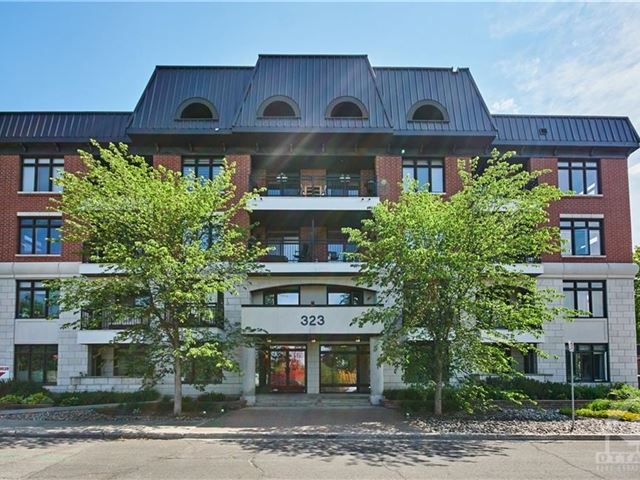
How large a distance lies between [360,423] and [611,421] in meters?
7.68

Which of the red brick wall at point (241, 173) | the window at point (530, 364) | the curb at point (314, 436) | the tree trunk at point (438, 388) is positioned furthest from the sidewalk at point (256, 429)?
the red brick wall at point (241, 173)

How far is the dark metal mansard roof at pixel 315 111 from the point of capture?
2730 centimetres

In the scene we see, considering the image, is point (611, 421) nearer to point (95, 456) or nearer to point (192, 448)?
point (192, 448)

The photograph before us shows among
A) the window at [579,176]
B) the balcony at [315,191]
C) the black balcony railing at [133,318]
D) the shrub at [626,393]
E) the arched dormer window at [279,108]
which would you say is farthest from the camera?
the window at [579,176]

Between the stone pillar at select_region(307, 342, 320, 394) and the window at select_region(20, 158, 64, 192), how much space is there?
13468mm

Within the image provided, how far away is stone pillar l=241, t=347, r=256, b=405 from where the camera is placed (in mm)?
24703

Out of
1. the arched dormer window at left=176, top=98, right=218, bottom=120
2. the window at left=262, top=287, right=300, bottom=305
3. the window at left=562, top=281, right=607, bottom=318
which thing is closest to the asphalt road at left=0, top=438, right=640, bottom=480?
the window at left=262, top=287, right=300, bottom=305

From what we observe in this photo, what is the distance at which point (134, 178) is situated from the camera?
18984 millimetres

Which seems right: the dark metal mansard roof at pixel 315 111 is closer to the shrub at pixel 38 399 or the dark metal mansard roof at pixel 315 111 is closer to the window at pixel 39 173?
the window at pixel 39 173

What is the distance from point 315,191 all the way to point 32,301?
1338cm

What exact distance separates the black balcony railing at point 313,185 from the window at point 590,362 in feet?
38.1

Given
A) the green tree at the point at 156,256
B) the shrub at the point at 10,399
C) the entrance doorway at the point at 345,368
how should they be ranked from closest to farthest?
the green tree at the point at 156,256 < the shrub at the point at 10,399 < the entrance doorway at the point at 345,368

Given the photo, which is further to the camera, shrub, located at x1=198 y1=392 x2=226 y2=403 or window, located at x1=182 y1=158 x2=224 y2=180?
window, located at x1=182 y1=158 x2=224 y2=180

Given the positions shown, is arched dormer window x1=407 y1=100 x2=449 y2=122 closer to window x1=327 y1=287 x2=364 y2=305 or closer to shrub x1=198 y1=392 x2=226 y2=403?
window x1=327 y1=287 x2=364 y2=305
